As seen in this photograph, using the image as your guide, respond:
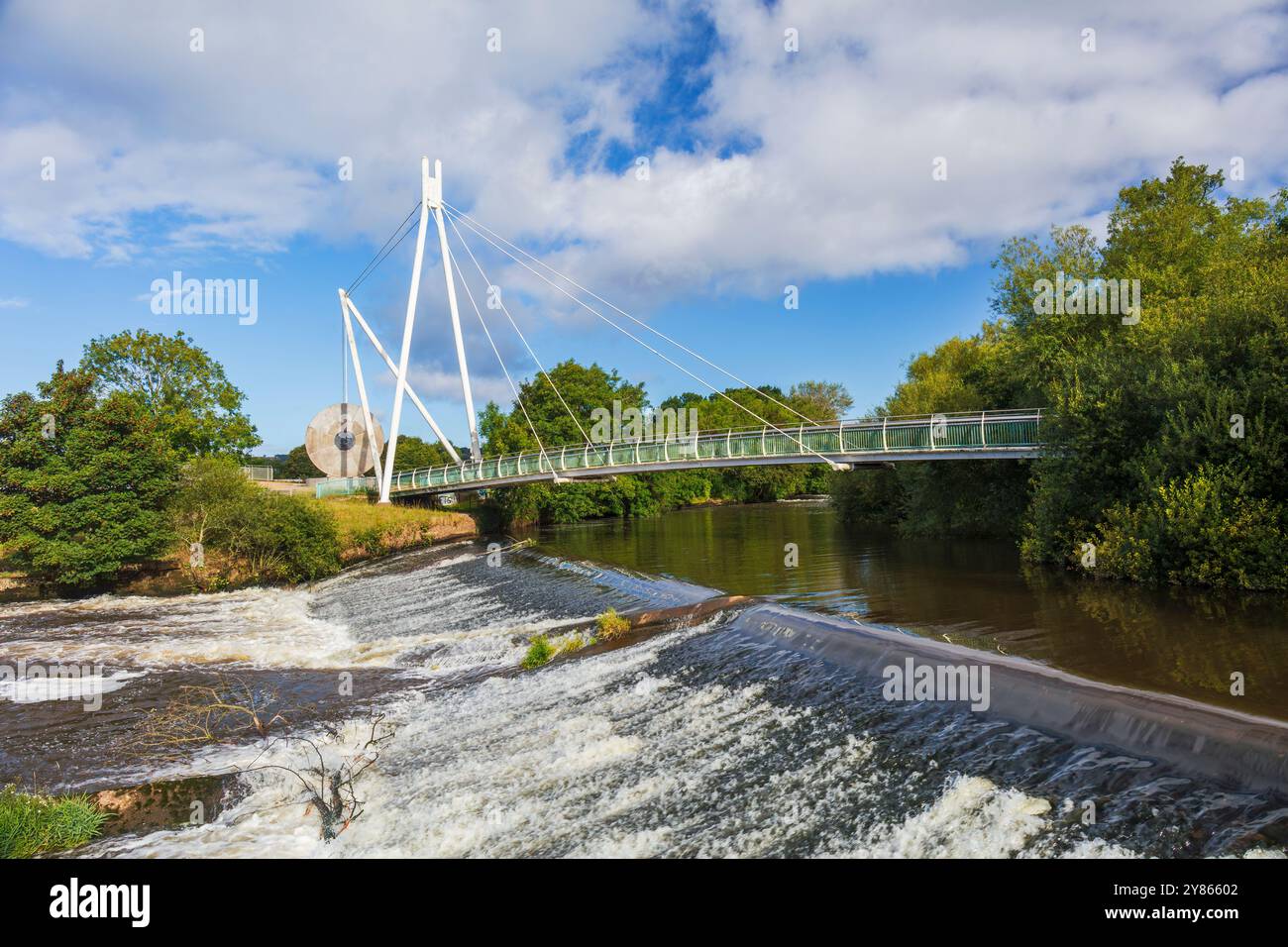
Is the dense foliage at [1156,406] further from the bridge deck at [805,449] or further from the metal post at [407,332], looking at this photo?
the metal post at [407,332]

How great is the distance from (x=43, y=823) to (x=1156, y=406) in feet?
65.3

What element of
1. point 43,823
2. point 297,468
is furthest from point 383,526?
point 297,468

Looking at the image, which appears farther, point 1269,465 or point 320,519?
point 320,519

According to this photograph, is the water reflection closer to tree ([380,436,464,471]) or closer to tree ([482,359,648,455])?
tree ([482,359,648,455])

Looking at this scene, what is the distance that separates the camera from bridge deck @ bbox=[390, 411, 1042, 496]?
22500 millimetres

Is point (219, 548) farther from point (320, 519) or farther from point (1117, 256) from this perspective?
point (1117, 256)

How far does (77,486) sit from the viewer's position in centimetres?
2255

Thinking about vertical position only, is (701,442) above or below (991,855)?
above

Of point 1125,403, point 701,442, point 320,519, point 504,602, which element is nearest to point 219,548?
point 320,519

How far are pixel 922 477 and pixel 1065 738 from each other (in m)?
24.4

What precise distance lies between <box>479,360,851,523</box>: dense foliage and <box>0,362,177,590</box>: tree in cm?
1864

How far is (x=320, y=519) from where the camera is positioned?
28.3 metres

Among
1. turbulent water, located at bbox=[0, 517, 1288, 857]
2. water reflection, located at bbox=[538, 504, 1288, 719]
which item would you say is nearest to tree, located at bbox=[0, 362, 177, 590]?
turbulent water, located at bbox=[0, 517, 1288, 857]

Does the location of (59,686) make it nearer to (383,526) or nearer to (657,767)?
(657,767)
